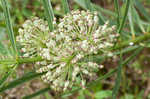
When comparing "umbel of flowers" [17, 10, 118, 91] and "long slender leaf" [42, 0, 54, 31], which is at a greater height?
"long slender leaf" [42, 0, 54, 31]

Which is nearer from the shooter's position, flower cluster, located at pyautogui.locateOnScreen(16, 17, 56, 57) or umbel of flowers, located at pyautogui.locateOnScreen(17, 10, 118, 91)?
umbel of flowers, located at pyautogui.locateOnScreen(17, 10, 118, 91)

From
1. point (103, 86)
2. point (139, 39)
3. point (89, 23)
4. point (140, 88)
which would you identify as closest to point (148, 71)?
point (140, 88)

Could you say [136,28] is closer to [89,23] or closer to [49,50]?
[89,23]

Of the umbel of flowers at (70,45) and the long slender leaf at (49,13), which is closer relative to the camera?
the umbel of flowers at (70,45)

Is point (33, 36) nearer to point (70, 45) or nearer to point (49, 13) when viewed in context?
point (49, 13)

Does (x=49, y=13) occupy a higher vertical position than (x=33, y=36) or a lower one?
higher

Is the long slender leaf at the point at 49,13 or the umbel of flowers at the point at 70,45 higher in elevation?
the long slender leaf at the point at 49,13

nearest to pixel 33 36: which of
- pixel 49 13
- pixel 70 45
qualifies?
pixel 49 13

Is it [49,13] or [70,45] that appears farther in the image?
[49,13]

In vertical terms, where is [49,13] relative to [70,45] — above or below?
above

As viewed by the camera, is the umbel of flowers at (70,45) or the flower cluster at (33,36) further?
the flower cluster at (33,36)

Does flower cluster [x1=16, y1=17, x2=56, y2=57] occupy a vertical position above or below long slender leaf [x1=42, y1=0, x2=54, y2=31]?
below

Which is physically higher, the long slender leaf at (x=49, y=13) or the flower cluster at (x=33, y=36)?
the long slender leaf at (x=49, y=13)
